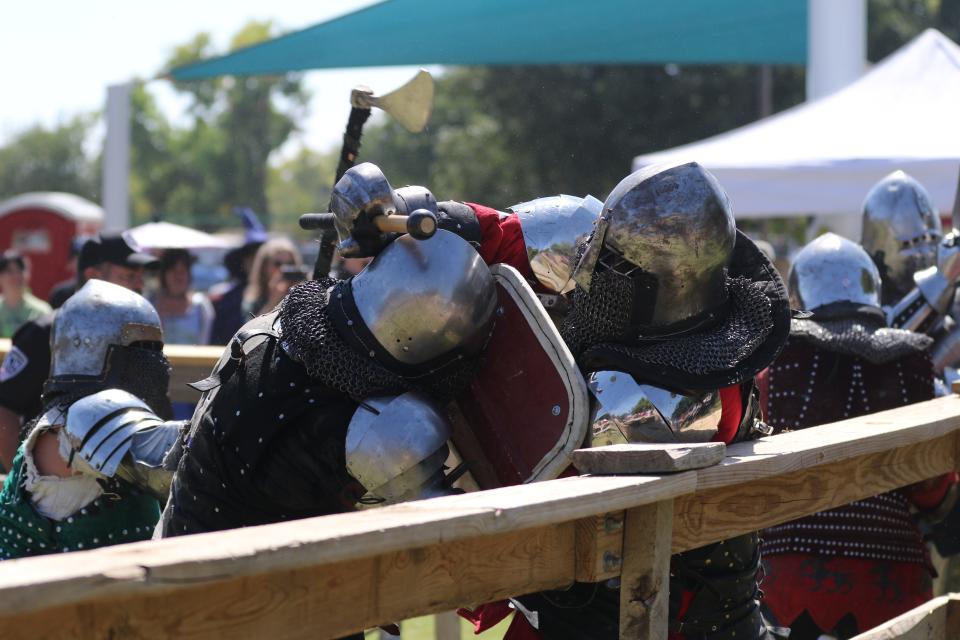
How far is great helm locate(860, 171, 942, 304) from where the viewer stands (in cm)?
504

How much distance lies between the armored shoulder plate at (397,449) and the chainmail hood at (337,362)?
2.0 inches

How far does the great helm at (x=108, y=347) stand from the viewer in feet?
10.8

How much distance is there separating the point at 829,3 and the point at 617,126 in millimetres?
18193

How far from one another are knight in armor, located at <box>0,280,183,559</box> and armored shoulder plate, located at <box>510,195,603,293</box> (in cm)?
94

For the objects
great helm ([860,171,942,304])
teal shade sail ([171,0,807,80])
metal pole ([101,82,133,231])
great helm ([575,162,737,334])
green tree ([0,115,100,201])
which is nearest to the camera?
great helm ([575,162,737,334])

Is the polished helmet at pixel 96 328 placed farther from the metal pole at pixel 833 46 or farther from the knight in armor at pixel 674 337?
the metal pole at pixel 833 46

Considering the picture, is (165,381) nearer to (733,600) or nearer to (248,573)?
(733,600)

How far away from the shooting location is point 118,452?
2.94m

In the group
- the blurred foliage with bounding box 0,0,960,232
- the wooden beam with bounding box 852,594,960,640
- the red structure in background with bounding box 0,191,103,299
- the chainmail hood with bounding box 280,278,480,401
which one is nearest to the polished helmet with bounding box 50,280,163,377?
the chainmail hood with bounding box 280,278,480,401

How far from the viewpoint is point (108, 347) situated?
3.32m

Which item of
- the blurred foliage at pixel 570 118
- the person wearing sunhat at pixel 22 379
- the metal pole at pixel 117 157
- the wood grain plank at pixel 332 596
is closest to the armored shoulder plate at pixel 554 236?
the wood grain plank at pixel 332 596

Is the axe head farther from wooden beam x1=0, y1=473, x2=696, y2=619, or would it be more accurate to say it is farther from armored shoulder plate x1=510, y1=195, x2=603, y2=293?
wooden beam x1=0, y1=473, x2=696, y2=619

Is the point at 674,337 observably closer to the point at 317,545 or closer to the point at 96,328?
the point at 317,545

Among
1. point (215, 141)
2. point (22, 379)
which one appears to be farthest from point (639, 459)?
point (215, 141)
